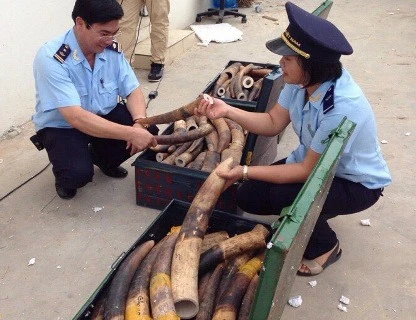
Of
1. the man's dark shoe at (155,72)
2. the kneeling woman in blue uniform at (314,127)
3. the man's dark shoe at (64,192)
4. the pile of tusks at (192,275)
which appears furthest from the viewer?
the man's dark shoe at (155,72)

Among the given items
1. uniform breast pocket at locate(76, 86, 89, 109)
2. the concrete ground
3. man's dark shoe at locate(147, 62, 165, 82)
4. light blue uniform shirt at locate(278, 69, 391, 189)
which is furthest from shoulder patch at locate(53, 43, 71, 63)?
man's dark shoe at locate(147, 62, 165, 82)

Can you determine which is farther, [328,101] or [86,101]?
[86,101]

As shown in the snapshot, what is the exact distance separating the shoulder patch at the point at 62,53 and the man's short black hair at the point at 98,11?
273mm

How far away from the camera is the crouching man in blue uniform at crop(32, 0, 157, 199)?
3.11 m

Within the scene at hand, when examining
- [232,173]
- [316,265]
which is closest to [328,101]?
[232,173]

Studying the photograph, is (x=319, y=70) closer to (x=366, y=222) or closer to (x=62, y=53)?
(x=366, y=222)

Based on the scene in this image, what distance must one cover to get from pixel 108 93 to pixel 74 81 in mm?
308

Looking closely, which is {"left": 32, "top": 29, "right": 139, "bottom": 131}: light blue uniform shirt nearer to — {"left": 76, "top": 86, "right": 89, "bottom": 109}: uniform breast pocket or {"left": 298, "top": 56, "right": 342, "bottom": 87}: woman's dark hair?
{"left": 76, "top": 86, "right": 89, "bottom": 109}: uniform breast pocket

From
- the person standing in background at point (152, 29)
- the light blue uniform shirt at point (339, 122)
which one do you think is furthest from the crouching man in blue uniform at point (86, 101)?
the person standing in background at point (152, 29)

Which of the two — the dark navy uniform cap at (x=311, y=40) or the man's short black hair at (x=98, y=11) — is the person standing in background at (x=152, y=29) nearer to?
the man's short black hair at (x=98, y=11)

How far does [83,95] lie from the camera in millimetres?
3420

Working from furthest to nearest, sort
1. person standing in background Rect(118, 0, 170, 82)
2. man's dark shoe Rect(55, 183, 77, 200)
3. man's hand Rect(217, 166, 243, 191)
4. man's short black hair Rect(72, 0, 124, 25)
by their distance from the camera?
person standing in background Rect(118, 0, 170, 82) < man's dark shoe Rect(55, 183, 77, 200) < man's short black hair Rect(72, 0, 124, 25) < man's hand Rect(217, 166, 243, 191)

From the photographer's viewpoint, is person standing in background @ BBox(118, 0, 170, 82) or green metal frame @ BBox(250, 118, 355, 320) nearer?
green metal frame @ BBox(250, 118, 355, 320)

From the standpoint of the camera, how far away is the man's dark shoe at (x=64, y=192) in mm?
3631
